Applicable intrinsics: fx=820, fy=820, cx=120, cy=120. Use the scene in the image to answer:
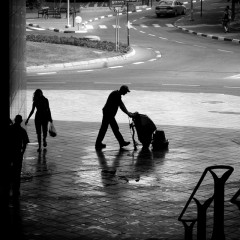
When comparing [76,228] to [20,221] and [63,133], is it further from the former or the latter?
[63,133]

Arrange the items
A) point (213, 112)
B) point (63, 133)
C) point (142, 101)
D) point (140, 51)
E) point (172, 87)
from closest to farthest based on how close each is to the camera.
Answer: point (63, 133)
point (213, 112)
point (142, 101)
point (172, 87)
point (140, 51)

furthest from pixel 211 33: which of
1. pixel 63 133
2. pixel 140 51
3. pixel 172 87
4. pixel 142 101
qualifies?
pixel 63 133

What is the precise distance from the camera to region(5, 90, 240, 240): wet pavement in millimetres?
10883

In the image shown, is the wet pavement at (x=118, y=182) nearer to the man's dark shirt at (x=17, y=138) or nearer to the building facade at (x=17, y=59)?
the man's dark shirt at (x=17, y=138)

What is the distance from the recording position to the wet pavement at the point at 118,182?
35.7 feet

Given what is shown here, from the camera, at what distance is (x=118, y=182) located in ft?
46.0

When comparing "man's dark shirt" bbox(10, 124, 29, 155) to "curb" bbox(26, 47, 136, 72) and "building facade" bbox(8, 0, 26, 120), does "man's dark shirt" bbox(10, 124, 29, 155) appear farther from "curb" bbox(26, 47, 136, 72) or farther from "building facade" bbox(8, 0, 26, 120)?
"curb" bbox(26, 47, 136, 72)

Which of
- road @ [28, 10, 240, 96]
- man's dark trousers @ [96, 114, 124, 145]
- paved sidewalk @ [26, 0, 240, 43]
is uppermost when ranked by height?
paved sidewalk @ [26, 0, 240, 43]

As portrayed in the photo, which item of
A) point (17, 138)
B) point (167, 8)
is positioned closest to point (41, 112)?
point (17, 138)

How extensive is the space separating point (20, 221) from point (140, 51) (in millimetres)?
32072

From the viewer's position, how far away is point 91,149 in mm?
17438

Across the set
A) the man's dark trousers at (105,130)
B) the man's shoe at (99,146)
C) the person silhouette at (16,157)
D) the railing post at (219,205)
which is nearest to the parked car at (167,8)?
the man's dark trousers at (105,130)

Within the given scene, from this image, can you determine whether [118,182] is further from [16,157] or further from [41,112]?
[41,112]

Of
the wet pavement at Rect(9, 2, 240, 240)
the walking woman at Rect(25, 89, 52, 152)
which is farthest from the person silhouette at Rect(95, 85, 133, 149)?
the walking woman at Rect(25, 89, 52, 152)
